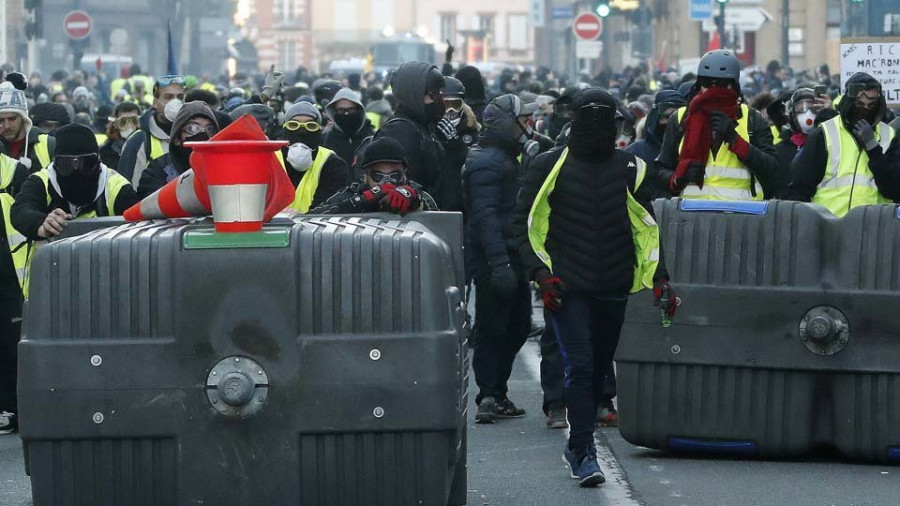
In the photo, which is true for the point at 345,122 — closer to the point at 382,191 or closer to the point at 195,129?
the point at 195,129

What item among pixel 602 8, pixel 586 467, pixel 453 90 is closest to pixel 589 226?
pixel 586 467

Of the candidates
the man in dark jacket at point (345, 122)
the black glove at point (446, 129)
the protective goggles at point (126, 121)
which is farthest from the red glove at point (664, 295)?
the protective goggles at point (126, 121)

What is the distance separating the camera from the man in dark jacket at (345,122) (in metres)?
14.2

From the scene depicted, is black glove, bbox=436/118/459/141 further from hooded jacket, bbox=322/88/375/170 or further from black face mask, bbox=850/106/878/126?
hooded jacket, bbox=322/88/375/170

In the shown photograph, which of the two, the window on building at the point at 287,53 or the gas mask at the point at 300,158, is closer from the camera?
the gas mask at the point at 300,158

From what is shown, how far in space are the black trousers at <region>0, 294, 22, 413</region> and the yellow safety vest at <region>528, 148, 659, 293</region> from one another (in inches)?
141

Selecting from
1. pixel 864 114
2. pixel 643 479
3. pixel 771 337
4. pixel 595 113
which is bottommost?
pixel 643 479

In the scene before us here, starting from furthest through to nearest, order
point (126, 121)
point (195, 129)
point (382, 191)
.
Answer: point (126, 121), point (195, 129), point (382, 191)

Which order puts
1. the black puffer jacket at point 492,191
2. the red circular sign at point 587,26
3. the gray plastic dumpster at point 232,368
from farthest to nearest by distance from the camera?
the red circular sign at point 587,26, the black puffer jacket at point 492,191, the gray plastic dumpster at point 232,368

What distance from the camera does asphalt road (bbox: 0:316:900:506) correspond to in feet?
28.6

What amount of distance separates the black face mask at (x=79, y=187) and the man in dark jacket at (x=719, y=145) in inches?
110

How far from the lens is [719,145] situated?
10.4 m

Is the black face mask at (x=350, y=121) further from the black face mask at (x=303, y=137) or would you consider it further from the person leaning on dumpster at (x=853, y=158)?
the person leaning on dumpster at (x=853, y=158)

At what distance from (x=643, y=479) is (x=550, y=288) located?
3.25ft
